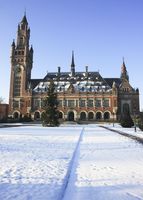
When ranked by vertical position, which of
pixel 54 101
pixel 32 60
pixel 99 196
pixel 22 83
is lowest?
pixel 99 196

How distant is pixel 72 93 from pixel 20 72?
60.2 ft

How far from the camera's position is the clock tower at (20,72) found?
3319 inches

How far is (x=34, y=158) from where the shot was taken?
30.1 feet

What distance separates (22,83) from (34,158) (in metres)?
78.1

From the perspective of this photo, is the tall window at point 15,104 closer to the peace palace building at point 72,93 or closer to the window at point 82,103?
the peace palace building at point 72,93

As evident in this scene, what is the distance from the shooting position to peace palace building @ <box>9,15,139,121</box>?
8150 centimetres

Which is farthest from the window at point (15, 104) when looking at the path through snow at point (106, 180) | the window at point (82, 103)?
the path through snow at point (106, 180)

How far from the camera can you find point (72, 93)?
83562mm

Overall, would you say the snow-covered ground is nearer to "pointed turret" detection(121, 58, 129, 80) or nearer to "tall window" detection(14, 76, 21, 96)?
"tall window" detection(14, 76, 21, 96)

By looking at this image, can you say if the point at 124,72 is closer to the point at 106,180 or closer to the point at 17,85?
the point at 17,85

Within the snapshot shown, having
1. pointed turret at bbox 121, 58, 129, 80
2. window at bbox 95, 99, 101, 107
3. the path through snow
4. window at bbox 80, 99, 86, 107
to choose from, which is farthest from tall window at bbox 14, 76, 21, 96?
the path through snow

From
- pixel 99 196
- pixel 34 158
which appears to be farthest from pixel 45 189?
pixel 34 158

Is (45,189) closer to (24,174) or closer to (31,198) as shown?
(31,198)

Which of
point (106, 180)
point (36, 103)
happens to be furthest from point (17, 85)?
point (106, 180)
